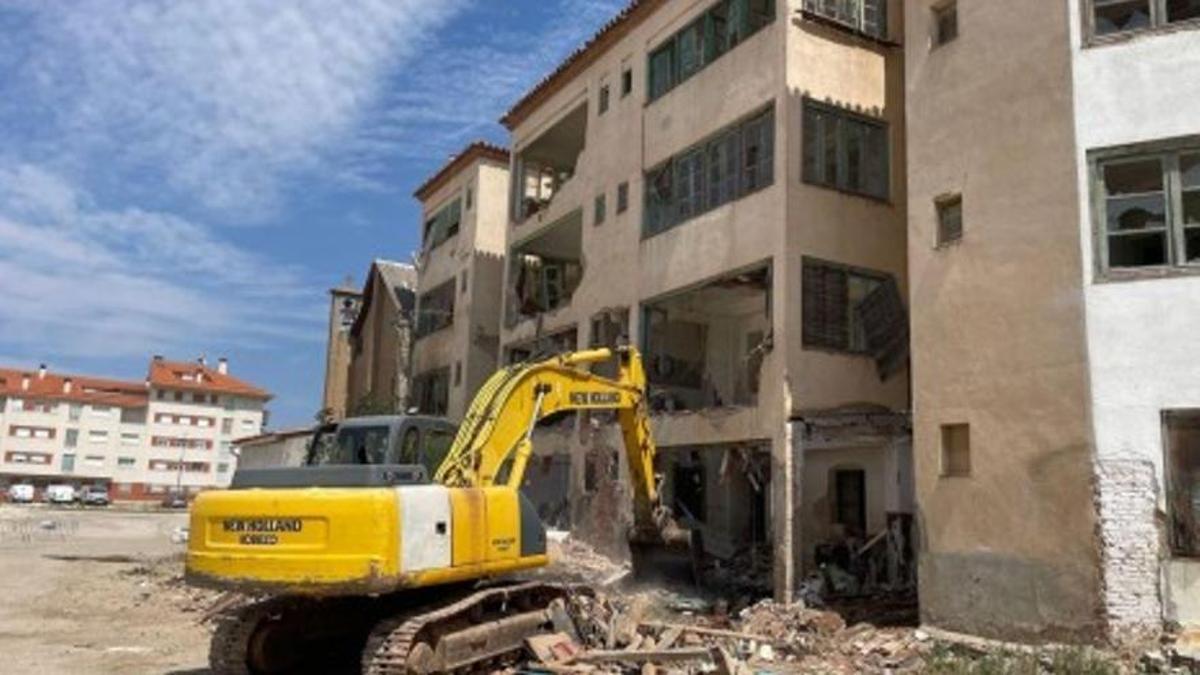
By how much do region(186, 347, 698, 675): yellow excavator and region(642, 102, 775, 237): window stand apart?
286 inches

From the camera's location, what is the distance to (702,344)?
26812 mm

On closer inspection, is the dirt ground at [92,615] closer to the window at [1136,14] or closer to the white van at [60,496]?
the window at [1136,14]

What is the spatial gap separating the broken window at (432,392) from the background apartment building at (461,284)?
1.3 inches

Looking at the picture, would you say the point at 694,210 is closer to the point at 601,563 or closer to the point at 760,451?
the point at 760,451

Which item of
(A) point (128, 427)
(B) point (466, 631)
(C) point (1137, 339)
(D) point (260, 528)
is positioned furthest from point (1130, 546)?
(A) point (128, 427)

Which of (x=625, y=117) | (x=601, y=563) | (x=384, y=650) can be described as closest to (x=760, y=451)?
(x=601, y=563)

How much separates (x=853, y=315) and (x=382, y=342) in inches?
1070

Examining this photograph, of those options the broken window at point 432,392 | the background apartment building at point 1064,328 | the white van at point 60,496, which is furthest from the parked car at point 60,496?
the background apartment building at point 1064,328

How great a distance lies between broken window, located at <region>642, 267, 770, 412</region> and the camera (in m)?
24.2

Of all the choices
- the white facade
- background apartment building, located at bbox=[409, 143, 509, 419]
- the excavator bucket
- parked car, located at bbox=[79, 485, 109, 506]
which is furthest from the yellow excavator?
parked car, located at bbox=[79, 485, 109, 506]

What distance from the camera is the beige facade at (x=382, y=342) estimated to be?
39.3 meters

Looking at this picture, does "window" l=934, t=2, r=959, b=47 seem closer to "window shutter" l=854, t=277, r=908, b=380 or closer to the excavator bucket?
"window shutter" l=854, t=277, r=908, b=380

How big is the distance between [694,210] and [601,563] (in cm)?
749

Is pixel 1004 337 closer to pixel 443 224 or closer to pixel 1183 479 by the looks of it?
pixel 1183 479
